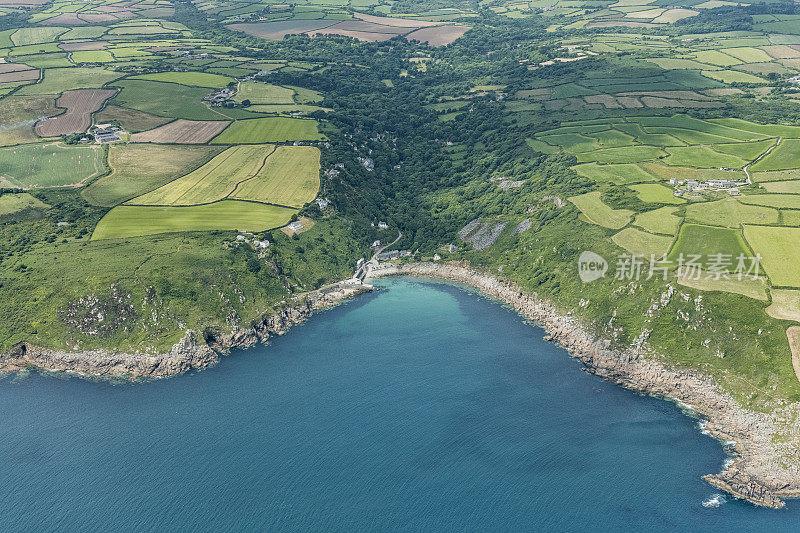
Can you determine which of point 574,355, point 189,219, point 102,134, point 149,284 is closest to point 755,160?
point 574,355

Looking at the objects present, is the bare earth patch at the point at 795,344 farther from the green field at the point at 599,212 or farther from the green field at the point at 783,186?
the green field at the point at 783,186

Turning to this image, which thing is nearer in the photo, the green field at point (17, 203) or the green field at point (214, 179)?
the green field at point (17, 203)

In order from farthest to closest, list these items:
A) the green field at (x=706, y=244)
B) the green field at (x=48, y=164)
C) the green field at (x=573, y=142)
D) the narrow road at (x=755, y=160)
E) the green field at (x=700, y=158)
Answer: the green field at (x=573, y=142)
the green field at (x=48, y=164)
the green field at (x=700, y=158)
the narrow road at (x=755, y=160)
the green field at (x=706, y=244)

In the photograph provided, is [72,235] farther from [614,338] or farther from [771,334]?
[771,334]

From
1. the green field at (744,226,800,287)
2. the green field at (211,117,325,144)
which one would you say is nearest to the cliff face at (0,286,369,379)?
the green field at (211,117,325,144)

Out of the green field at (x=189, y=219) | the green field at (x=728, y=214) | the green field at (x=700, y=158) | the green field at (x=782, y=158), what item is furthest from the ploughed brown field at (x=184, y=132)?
the green field at (x=782, y=158)

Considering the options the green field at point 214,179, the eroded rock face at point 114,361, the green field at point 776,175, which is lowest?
the eroded rock face at point 114,361
